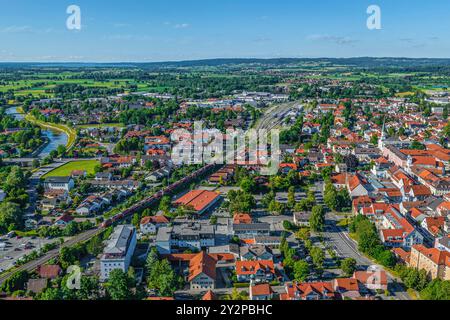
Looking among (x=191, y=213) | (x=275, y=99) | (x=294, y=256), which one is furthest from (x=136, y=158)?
(x=275, y=99)

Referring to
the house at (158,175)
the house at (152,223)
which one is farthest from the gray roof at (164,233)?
the house at (158,175)

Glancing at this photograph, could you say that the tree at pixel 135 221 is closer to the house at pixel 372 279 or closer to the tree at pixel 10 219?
the tree at pixel 10 219

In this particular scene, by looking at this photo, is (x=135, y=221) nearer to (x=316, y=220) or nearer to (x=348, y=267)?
(x=316, y=220)

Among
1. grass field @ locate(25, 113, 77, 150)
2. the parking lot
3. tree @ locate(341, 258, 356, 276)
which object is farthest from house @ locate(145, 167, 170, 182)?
tree @ locate(341, 258, 356, 276)

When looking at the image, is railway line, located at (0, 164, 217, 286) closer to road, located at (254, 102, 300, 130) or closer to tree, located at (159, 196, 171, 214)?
tree, located at (159, 196, 171, 214)

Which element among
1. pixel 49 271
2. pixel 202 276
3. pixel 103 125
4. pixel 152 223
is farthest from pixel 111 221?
pixel 103 125

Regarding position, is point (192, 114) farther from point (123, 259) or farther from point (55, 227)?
point (123, 259)
